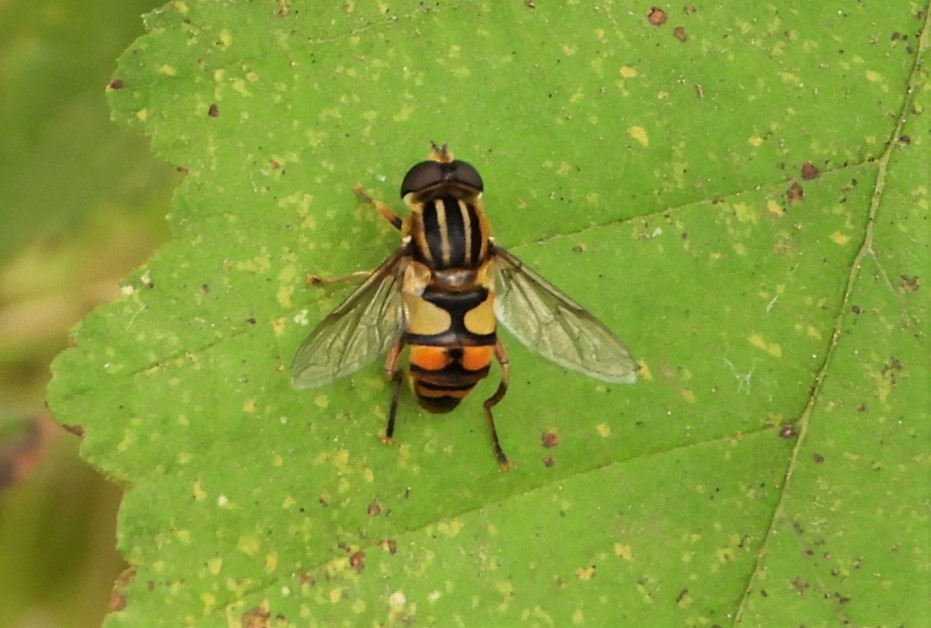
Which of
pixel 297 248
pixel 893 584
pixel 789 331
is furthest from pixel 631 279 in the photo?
pixel 893 584

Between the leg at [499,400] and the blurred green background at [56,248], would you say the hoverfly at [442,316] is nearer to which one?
the leg at [499,400]

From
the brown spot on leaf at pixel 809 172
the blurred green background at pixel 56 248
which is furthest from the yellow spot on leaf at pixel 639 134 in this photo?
the blurred green background at pixel 56 248

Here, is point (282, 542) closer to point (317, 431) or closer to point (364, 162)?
point (317, 431)

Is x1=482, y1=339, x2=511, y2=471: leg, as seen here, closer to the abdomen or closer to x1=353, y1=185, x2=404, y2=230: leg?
the abdomen

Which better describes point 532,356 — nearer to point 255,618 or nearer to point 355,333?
point 355,333

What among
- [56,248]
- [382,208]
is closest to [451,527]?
[382,208]
